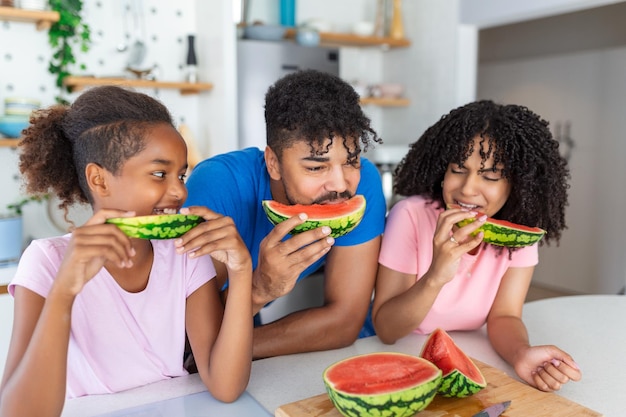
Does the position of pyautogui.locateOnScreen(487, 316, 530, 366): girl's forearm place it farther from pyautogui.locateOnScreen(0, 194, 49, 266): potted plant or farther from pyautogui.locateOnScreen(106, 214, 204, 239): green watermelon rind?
pyautogui.locateOnScreen(0, 194, 49, 266): potted plant

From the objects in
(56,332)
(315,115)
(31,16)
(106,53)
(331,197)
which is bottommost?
(56,332)

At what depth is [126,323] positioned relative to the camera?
4.91ft

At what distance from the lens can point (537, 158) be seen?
180 cm

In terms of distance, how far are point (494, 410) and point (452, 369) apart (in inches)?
4.4

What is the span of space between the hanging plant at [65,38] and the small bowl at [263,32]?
3.68 feet

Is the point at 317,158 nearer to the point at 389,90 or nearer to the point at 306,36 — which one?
the point at 306,36

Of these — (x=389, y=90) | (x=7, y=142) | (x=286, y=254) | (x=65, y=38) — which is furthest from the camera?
(x=389, y=90)

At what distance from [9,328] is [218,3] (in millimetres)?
2942

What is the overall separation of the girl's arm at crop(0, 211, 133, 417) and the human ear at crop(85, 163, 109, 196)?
28 cm

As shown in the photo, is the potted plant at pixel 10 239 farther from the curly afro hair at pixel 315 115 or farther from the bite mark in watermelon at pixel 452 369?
the bite mark in watermelon at pixel 452 369

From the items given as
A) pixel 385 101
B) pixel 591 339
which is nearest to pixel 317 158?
pixel 591 339

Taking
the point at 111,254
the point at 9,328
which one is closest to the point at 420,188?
the point at 111,254

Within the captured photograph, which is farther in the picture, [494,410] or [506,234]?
[506,234]

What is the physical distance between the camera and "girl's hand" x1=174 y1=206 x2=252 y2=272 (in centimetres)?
131
